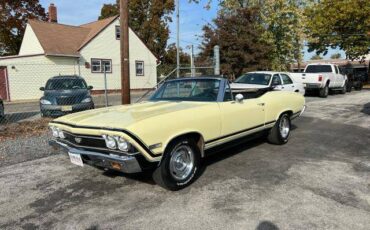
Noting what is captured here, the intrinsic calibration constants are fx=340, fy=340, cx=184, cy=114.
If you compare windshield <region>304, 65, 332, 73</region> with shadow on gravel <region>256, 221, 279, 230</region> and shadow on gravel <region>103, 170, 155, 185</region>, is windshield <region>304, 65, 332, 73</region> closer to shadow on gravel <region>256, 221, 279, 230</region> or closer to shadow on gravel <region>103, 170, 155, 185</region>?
shadow on gravel <region>103, 170, 155, 185</region>

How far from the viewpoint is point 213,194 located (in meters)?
4.48

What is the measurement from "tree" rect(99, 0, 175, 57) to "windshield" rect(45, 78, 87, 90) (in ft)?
95.2

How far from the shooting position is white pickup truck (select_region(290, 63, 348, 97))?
1812 cm

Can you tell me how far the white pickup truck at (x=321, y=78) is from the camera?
1812 cm

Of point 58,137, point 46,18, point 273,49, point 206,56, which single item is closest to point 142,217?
point 58,137

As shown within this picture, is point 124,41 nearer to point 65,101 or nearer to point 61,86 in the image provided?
point 65,101

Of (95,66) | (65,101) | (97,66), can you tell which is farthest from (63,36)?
(65,101)

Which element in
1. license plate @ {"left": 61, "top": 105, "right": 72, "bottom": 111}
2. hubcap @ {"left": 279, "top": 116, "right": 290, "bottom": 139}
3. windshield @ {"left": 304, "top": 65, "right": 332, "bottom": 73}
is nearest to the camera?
hubcap @ {"left": 279, "top": 116, "right": 290, "bottom": 139}

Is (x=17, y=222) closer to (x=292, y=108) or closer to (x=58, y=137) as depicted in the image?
(x=58, y=137)

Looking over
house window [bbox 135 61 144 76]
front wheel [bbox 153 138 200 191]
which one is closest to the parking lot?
front wheel [bbox 153 138 200 191]

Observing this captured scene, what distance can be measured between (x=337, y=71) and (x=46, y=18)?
1162 inches

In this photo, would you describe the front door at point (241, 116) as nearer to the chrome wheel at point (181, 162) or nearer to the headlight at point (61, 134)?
the chrome wheel at point (181, 162)

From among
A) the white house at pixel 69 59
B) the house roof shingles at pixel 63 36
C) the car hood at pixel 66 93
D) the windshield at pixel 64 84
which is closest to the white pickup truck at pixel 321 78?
the windshield at pixel 64 84

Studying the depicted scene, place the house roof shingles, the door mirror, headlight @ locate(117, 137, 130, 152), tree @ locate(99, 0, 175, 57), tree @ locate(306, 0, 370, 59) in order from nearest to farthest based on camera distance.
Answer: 1. headlight @ locate(117, 137, 130, 152)
2. the door mirror
3. the house roof shingles
4. tree @ locate(306, 0, 370, 59)
5. tree @ locate(99, 0, 175, 57)
